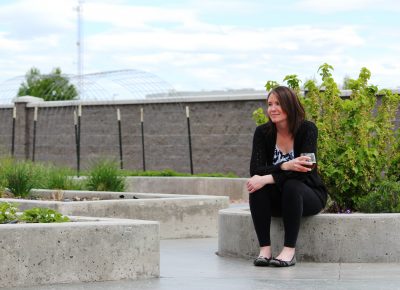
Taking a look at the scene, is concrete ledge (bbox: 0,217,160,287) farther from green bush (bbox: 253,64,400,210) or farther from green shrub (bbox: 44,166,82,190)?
green shrub (bbox: 44,166,82,190)

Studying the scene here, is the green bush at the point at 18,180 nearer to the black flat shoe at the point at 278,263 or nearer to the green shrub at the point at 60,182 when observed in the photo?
the green shrub at the point at 60,182

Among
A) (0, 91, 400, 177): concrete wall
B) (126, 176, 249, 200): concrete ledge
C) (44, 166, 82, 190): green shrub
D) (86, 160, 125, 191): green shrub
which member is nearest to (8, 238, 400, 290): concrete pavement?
(86, 160, 125, 191): green shrub

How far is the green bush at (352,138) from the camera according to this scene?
9.09 meters

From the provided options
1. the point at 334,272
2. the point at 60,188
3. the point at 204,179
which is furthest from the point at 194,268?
the point at 204,179

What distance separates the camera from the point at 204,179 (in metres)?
18.8

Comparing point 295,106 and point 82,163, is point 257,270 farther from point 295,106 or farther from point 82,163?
point 82,163

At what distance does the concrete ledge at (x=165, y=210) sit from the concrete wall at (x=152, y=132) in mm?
11861

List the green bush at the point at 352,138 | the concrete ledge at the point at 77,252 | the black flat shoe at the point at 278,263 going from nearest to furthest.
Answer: the concrete ledge at the point at 77,252 → the black flat shoe at the point at 278,263 → the green bush at the point at 352,138

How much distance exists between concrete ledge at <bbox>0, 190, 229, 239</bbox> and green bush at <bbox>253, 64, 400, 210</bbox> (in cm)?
231

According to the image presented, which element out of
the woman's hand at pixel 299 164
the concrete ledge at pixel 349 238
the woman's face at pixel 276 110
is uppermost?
the woman's face at pixel 276 110

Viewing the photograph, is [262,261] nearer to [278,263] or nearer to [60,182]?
[278,263]

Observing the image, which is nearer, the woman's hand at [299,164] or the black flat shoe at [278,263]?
the black flat shoe at [278,263]

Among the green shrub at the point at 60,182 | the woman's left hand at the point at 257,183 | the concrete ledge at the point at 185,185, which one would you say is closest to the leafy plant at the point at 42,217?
the woman's left hand at the point at 257,183

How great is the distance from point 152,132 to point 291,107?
1734cm
